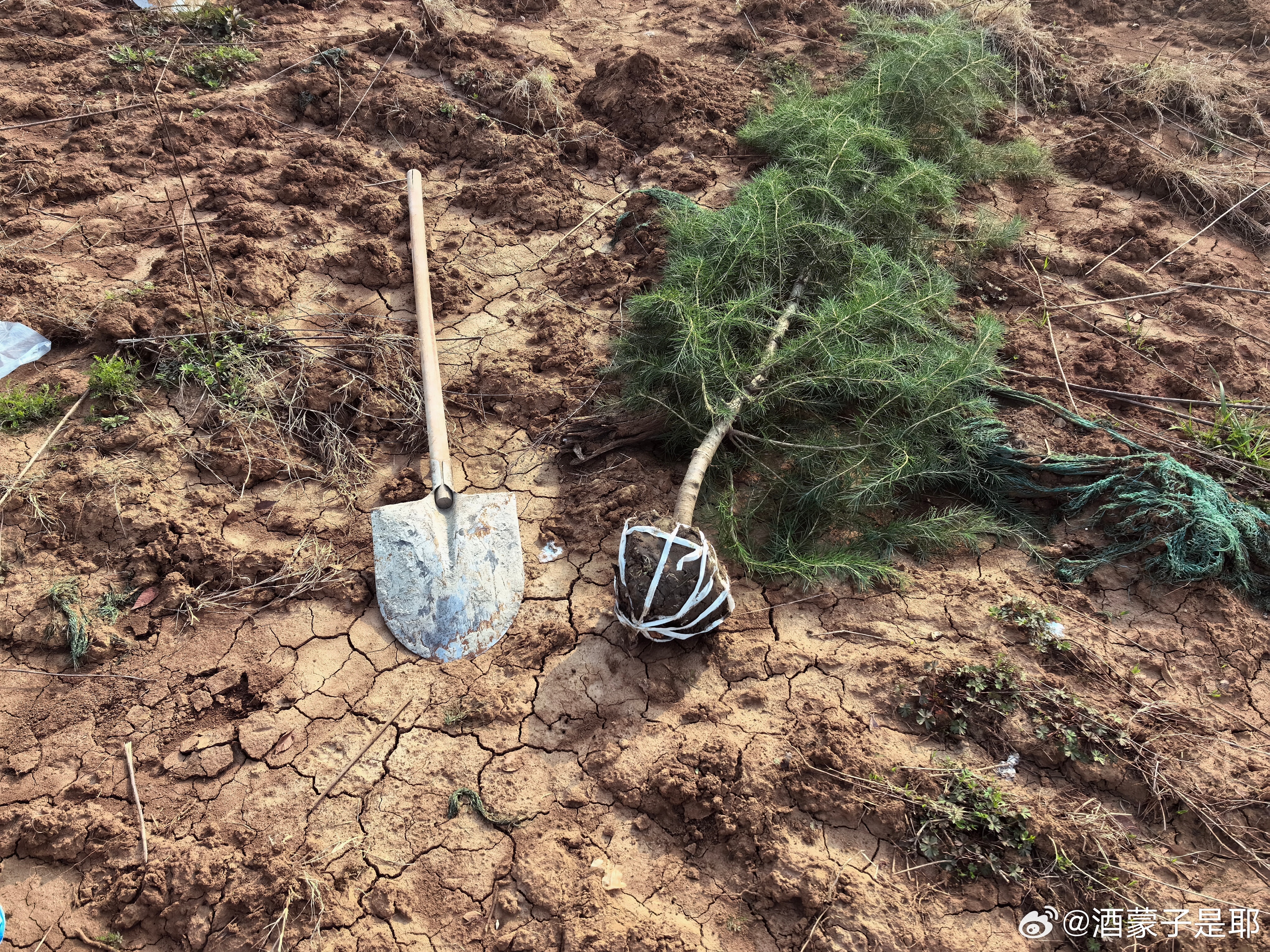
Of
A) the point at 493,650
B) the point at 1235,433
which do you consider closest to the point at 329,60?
the point at 493,650

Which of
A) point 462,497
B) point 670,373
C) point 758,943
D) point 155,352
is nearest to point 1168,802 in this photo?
point 758,943

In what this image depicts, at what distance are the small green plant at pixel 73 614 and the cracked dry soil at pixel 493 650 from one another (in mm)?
45

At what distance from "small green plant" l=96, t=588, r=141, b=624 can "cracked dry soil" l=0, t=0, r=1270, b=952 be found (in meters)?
0.04

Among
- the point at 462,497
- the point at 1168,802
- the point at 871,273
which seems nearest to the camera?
the point at 1168,802

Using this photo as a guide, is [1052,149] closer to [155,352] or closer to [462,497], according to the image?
[462,497]

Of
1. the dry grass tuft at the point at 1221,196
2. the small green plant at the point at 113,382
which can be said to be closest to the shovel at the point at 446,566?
the small green plant at the point at 113,382

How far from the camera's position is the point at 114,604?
103 inches

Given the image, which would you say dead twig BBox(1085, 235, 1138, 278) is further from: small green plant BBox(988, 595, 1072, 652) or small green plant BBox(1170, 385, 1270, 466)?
small green plant BBox(988, 595, 1072, 652)

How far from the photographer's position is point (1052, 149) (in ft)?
16.0

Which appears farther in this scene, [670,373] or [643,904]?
[670,373]

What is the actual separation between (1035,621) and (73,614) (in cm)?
353

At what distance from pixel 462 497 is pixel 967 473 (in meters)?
2.21

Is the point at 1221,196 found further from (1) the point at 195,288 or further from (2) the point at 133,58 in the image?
(2) the point at 133,58

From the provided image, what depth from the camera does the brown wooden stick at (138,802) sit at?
216cm
